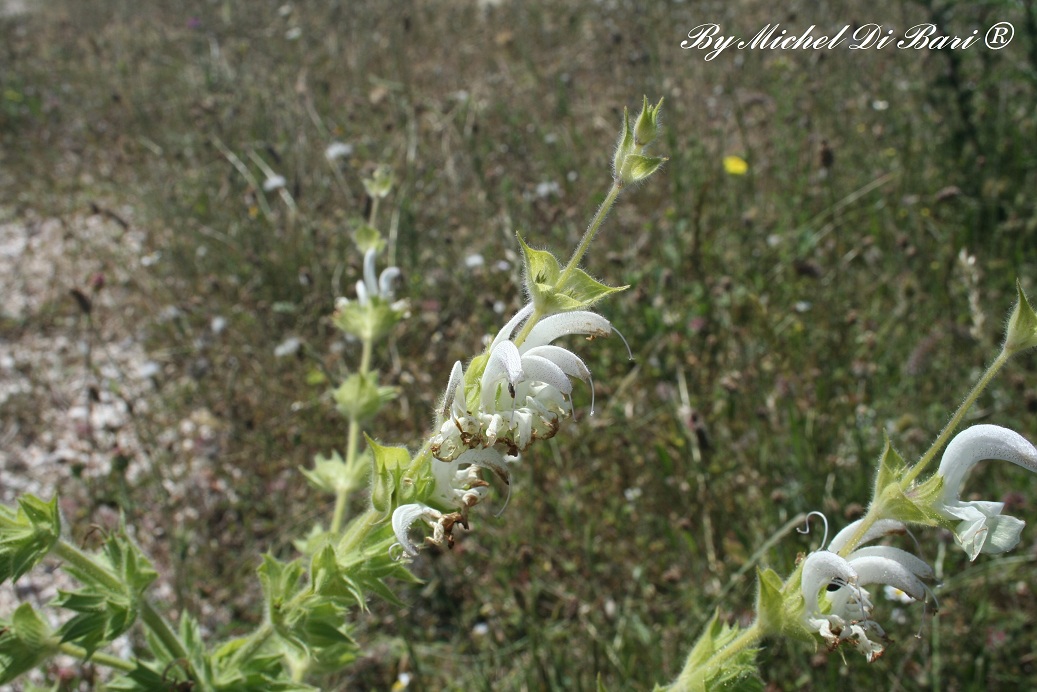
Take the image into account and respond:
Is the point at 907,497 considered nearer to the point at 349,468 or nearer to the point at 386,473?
the point at 386,473

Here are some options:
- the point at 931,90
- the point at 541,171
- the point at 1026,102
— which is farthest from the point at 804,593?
the point at 1026,102

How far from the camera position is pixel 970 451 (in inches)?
49.5

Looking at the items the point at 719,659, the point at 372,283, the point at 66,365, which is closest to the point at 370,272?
the point at 372,283

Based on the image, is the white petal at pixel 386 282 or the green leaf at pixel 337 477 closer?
the green leaf at pixel 337 477

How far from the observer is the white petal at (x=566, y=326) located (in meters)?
1.38

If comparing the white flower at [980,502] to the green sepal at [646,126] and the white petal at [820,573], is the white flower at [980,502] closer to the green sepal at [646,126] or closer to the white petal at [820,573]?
the white petal at [820,573]

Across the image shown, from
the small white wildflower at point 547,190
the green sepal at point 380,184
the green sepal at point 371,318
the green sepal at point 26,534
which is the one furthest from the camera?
the small white wildflower at point 547,190

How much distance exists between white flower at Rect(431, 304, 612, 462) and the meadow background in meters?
1.09

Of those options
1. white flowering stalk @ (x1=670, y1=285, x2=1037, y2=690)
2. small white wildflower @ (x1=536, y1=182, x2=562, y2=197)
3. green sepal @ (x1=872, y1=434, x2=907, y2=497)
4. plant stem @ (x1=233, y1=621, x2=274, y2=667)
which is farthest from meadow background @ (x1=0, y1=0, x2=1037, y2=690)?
green sepal @ (x1=872, y1=434, x2=907, y2=497)

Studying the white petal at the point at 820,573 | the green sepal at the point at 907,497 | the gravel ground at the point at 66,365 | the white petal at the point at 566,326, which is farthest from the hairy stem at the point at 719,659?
the gravel ground at the point at 66,365

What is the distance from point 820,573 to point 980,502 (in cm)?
27

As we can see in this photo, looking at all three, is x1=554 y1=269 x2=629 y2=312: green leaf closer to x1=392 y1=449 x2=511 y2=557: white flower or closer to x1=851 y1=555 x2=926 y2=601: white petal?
x1=392 y1=449 x2=511 y2=557: white flower

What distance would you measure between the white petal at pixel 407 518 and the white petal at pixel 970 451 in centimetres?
84

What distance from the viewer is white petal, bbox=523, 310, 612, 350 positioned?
1384 millimetres
